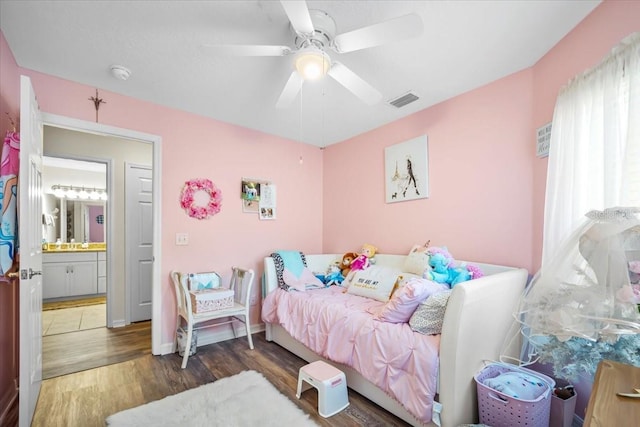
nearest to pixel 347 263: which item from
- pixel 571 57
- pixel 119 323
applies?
pixel 571 57

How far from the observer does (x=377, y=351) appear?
5.96 feet

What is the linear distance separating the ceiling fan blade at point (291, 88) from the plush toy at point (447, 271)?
1652 mm

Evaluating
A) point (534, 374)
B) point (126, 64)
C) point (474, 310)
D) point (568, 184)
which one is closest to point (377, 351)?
point (474, 310)

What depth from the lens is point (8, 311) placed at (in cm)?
188

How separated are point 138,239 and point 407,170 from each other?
3463 millimetres

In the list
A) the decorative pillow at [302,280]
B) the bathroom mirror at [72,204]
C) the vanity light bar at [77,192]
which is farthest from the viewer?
the vanity light bar at [77,192]

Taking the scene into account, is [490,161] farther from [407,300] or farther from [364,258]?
[364,258]

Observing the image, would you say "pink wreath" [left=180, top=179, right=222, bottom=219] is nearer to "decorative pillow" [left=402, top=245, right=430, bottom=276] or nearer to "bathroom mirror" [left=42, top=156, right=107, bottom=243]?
"decorative pillow" [left=402, top=245, right=430, bottom=276]

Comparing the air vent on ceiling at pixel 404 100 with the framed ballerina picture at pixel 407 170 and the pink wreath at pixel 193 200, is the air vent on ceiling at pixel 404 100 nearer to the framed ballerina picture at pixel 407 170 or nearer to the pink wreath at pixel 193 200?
the framed ballerina picture at pixel 407 170

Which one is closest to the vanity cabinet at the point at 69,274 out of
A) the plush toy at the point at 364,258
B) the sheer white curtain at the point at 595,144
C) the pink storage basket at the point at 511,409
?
the plush toy at the point at 364,258

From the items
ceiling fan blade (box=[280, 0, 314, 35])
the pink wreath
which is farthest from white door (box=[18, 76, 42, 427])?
ceiling fan blade (box=[280, 0, 314, 35])

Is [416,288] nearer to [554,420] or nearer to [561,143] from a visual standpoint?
[554,420]

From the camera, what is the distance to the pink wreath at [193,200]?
9.46 feet

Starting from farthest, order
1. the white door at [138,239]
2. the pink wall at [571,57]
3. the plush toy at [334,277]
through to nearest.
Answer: the white door at [138,239] → the plush toy at [334,277] → the pink wall at [571,57]
